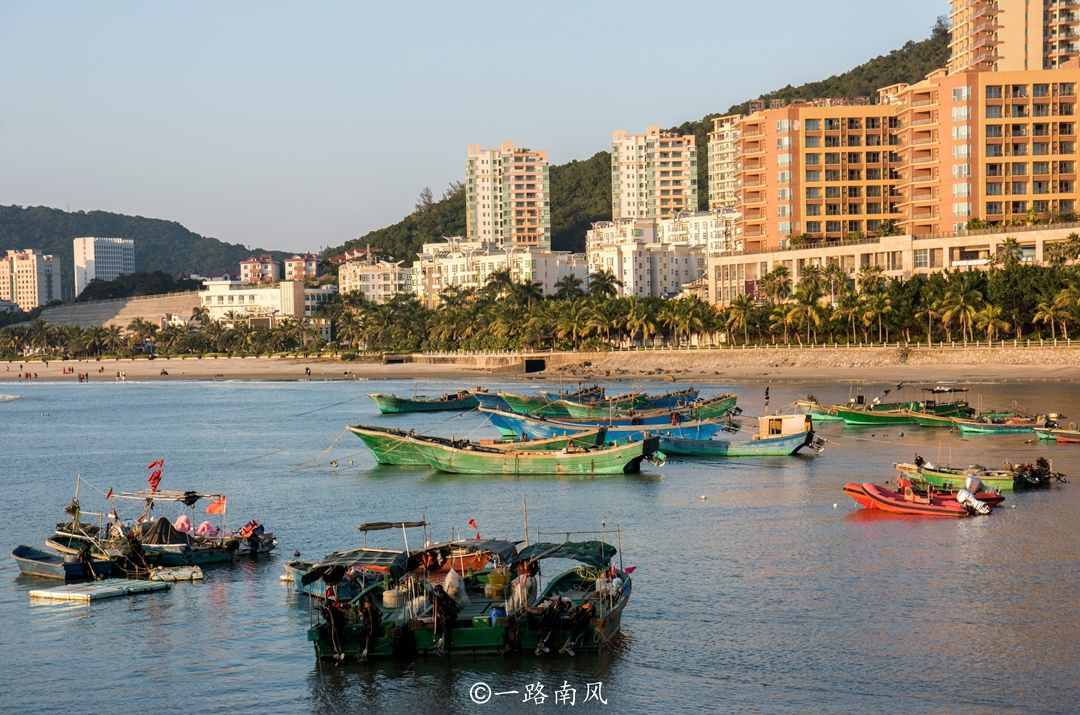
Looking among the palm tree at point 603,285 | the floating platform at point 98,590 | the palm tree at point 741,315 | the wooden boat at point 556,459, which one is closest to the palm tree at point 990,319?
the palm tree at point 741,315

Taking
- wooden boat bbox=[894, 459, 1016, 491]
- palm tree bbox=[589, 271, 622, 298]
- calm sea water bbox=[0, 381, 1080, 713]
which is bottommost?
calm sea water bbox=[0, 381, 1080, 713]

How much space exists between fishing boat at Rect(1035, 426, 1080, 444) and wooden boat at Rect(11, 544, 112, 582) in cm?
4830

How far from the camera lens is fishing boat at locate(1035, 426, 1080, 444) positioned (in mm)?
69750

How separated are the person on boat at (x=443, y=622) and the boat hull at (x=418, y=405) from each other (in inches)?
3080

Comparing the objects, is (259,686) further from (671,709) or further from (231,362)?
(231,362)

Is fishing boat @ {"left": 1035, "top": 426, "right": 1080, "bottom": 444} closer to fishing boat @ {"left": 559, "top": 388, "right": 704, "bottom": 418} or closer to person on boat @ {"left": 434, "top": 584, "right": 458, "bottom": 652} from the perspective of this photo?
fishing boat @ {"left": 559, "top": 388, "right": 704, "bottom": 418}

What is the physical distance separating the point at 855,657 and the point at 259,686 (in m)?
13.4

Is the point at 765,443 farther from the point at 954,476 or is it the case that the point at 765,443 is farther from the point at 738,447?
the point at 954,476

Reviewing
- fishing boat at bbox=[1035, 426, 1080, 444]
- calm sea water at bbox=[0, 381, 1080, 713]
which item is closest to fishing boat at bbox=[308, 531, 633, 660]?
calm sea water at bbox=[0, 381, 1080, 713]

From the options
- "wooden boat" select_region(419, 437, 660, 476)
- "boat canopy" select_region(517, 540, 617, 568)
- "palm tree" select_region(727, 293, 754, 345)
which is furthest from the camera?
"palm tree" select_region(727, 293, 754, 345)

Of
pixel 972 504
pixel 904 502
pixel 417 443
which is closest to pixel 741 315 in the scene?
pixel 417 443

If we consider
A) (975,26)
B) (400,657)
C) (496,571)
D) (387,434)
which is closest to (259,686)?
(400,657)

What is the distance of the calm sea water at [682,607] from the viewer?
98.4 feet

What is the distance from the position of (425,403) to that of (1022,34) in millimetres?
91039
